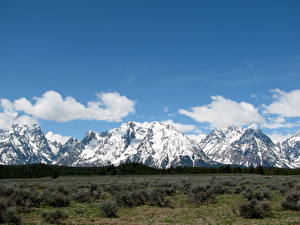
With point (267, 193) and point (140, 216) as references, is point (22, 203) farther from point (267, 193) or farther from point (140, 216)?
point (267, 193)

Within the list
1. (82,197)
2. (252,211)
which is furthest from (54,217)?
(252,211)

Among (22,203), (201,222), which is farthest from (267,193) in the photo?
(22,203)

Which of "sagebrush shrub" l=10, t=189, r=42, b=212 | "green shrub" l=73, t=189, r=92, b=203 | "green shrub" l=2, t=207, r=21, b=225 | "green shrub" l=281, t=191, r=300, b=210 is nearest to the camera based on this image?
"green shrub" l=2, t=207, r=21, b=225

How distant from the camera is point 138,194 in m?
29.0

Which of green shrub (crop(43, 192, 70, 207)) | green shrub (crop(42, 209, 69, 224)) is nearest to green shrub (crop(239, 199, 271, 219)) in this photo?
green shrub (crop(42, 209, 69, 224))

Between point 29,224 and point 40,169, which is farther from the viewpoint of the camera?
point 40,169

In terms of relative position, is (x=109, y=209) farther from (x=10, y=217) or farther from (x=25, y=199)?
(x=25, y=199)

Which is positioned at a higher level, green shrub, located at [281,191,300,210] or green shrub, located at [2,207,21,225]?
green shrub, located at [281,191,300,210]

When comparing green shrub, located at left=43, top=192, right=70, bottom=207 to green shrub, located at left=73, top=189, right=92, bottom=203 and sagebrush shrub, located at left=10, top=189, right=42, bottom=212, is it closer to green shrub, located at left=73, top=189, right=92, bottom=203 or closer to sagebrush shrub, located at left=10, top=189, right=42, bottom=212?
sagebrush shrub, located at left=10, top=189, right=42, bottom=212

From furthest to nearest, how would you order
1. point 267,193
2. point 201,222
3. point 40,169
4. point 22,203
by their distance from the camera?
point 40,169 < point 267,193 < point 22,203 < point 201,222

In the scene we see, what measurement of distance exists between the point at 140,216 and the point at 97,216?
116 inches

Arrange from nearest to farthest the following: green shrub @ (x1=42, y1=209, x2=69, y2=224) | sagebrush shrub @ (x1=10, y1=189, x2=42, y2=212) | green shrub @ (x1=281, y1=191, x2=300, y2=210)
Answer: green shrub @ (x1=42, y1=209, x2=69, y2=224) → green shrub @ (x1=281, y1=191, x2=300, y2=210) → sagebrush shrub @ (x1=10, y1=189, x2=42, y2=212)

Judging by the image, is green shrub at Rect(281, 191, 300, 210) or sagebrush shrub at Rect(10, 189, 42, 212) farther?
sagebrush shrub at Rect(10, 189, 42, 212)

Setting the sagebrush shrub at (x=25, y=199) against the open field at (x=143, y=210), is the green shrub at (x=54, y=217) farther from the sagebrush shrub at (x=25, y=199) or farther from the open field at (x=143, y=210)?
the sagebrush shrub at (x=25, y=199)
